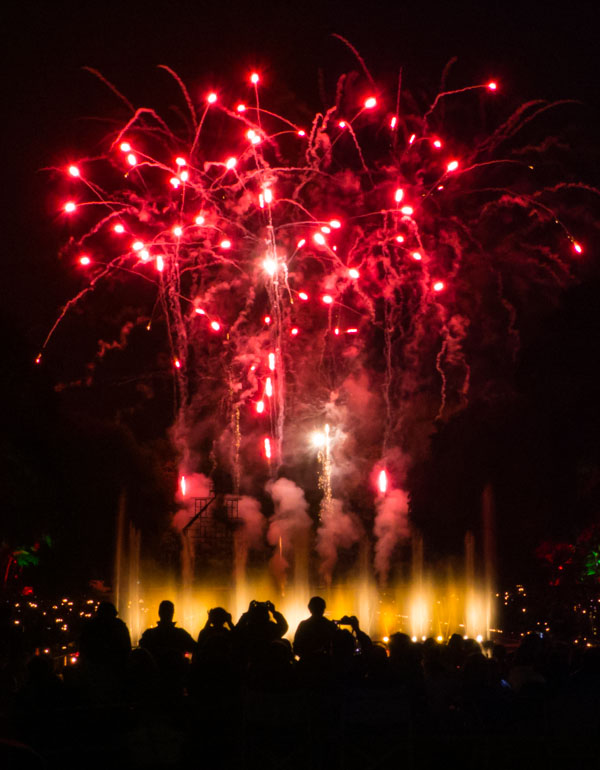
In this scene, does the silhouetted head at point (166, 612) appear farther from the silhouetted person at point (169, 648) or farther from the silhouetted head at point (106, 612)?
the silhouetted head at point (106, 612)

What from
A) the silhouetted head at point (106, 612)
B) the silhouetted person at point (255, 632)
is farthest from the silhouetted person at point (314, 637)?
the silhouetted head at point (106, 612)

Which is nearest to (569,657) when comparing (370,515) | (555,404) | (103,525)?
(555,404)

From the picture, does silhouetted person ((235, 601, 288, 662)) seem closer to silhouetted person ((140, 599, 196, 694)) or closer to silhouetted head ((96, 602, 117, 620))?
silhouetted person ((140, 599, 196, 694))

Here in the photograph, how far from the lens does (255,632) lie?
8.80m

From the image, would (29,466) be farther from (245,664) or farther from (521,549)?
(521,549)

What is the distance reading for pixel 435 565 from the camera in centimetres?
3238

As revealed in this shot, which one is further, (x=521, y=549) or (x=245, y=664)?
(x=521, y=549)

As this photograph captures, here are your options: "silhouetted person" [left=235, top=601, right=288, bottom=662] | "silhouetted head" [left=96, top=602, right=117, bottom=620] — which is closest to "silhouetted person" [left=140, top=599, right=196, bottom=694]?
Result: "silhouetted head" [left=96, top=602, right=117, bottom=620]

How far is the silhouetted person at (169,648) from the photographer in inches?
296

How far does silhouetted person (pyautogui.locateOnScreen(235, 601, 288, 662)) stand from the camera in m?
8.54

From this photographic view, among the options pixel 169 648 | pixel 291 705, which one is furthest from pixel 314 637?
pixel 169 648

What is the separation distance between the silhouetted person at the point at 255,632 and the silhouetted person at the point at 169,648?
54cm

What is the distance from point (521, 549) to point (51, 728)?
73.0ft

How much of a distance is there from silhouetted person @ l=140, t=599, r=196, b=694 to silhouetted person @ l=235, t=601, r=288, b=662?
21.3 inches
